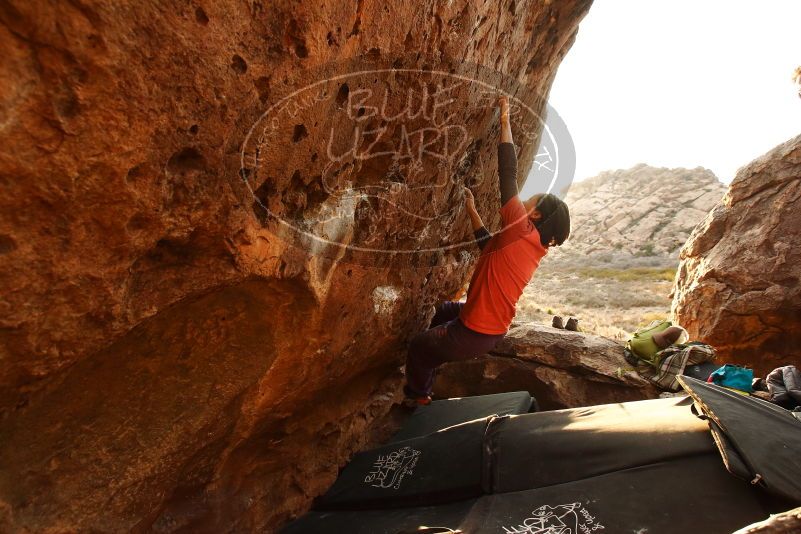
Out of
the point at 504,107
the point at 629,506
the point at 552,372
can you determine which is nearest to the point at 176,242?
the point at 629,506

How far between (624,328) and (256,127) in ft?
53.3

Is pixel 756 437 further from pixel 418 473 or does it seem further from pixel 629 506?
pixel 418 473

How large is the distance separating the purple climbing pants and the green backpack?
2866mm

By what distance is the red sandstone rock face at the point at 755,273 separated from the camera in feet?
24.0

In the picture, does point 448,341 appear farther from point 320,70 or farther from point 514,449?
point 320,70

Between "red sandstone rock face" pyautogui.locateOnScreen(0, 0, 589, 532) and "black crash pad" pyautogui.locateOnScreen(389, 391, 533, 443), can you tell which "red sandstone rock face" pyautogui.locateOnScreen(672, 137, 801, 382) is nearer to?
"black crash pad" pyautogui.locateOnScreen(389, 391, 533, 443)

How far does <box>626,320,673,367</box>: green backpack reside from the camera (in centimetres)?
585

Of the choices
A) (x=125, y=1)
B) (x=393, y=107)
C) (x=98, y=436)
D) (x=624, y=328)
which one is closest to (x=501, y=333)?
(x=393, y=107)

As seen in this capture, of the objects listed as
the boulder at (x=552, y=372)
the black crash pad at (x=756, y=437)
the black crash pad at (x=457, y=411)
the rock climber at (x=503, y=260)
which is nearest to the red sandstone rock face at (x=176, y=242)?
the rock climber at (x=503, y=260)

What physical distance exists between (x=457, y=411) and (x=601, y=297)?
17874mm

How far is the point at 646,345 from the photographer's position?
594 cm

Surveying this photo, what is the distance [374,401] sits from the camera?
4805 millimetres

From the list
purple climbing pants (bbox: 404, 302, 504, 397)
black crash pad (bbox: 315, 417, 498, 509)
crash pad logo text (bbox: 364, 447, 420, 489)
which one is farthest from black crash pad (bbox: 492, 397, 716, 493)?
crash pad logo text (bbox: 364, 447, 420, 489)

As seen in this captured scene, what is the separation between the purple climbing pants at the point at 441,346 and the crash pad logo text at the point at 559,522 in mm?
1342
